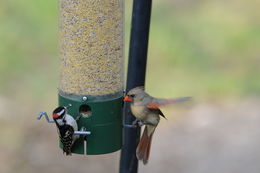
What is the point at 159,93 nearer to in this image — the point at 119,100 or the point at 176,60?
the point at 176,60

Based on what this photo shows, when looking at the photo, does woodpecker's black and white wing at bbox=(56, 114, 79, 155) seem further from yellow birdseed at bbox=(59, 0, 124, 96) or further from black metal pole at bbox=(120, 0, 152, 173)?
black metal pole at bbox=(120, 0, 152, 173)

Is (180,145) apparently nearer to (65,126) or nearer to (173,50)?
(173,50)

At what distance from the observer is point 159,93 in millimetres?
7574

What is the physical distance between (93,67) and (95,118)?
334 millimetres

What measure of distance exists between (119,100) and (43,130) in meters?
3.24

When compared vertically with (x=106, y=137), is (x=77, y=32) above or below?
above

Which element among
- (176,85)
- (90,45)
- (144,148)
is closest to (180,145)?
(176,85)

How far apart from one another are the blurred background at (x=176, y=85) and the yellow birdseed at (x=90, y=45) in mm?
2773

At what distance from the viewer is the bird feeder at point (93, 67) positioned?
409 centimetres

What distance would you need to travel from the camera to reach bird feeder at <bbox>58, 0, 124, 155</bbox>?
409cm

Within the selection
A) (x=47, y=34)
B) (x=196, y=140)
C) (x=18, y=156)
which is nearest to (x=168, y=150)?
(x=196, y=140)

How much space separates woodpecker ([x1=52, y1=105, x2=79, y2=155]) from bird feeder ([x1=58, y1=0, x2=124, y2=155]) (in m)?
0.14

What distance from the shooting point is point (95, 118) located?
4.20m

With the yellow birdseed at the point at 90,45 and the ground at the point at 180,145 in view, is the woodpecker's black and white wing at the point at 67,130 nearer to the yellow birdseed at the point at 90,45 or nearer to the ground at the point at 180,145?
the yellow birdseed at the point at 90,45
